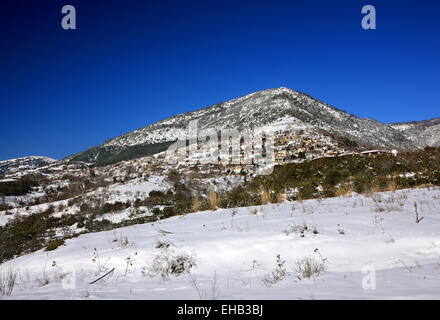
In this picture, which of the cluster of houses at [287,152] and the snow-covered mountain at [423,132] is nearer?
the cluster of houses at [287,152]

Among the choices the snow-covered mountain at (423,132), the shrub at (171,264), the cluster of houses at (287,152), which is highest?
the snow-covered mountain at (423,132)

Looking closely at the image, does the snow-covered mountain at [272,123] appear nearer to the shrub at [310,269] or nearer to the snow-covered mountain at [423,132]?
the snow-covered mountain at [423,132]

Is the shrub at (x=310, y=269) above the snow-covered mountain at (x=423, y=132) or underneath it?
underneath

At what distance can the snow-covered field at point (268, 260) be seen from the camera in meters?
2.74

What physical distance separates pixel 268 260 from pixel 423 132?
90.4m

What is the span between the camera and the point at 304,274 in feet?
10.6

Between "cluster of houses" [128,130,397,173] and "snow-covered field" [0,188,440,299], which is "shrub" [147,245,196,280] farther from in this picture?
"cluster of houses" [128,130,397,173]

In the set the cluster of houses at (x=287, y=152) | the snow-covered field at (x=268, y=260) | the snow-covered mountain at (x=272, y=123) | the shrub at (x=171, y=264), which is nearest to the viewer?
the snow-covered field at (x=268, y=260)

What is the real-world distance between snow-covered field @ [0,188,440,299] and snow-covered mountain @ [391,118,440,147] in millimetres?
60509

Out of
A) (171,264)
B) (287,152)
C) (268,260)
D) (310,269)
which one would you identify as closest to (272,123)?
(287,152)

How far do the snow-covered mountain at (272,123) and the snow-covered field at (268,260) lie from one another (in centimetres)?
2722

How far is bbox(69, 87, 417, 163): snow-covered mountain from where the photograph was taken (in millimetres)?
37781

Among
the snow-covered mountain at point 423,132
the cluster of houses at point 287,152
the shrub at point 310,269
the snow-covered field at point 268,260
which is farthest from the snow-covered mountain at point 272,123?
the shrub at point 310,269
